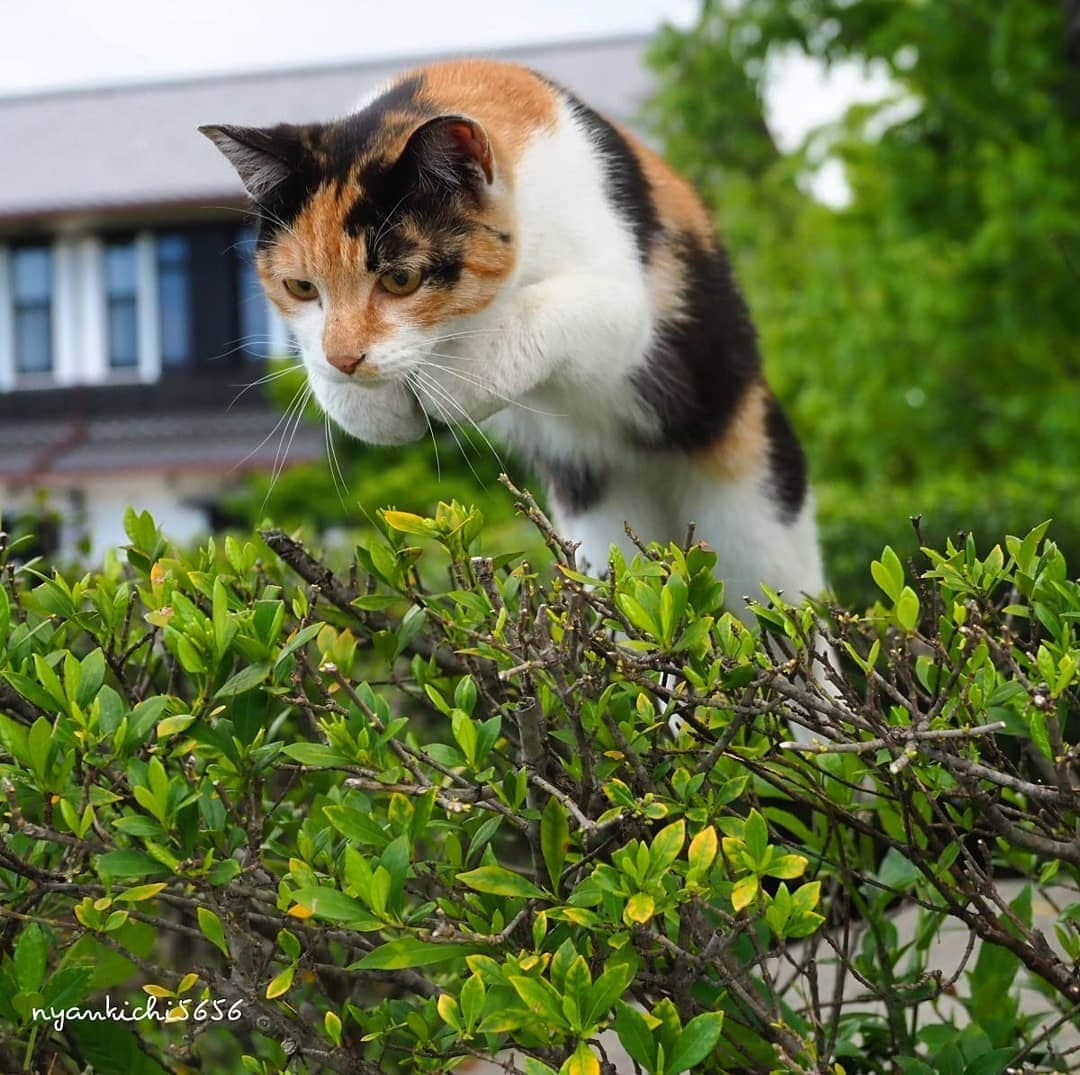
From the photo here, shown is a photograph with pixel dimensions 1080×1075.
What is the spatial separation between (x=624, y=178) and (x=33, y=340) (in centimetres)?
1878

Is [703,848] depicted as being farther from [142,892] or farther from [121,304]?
[121,304]

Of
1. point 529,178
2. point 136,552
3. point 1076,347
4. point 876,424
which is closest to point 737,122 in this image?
point 876,424

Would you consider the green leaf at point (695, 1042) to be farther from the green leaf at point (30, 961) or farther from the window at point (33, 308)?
the window at point (33, 308)

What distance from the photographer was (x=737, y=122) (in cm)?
1220

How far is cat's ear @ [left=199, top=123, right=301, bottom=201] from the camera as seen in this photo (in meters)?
A: 2.51

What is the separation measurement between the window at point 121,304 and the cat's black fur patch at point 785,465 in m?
17.7

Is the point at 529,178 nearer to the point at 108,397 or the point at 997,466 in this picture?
the point at 997,466

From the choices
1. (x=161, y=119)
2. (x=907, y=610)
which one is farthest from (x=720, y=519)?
A: (x=161, y=119)

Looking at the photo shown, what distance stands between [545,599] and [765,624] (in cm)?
32

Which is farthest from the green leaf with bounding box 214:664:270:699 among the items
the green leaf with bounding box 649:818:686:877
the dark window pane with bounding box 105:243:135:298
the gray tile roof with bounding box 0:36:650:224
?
the dark window pane with bounding box 105:243:135:298

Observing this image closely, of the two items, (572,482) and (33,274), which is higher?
(33,274)

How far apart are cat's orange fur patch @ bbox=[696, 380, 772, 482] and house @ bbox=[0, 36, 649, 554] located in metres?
15.1

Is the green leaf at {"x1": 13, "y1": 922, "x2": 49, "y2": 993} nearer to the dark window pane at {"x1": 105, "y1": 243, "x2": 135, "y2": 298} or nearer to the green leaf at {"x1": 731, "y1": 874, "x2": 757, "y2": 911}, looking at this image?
the green leaf at {"x1": 731, "y1": 874, "x2": 757, "y2": 911}

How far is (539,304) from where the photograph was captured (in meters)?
2.61
